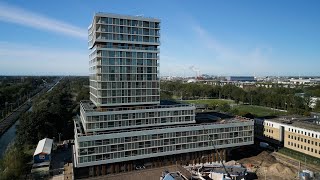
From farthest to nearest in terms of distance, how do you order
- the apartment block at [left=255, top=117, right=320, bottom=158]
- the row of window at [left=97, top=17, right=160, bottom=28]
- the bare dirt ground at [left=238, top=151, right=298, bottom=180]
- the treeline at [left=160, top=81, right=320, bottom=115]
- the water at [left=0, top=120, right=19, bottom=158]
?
the treeline at [left=160, top=81, right=320, bottom=115] → the water at [left=0, top=120, right=19, bottom=158] → the apartment block at [left=255, top=117, right=320, bottom=158] → the row of window at [left=97, top=17, right=160, bottom=28] → the bare dirt ground at [left=238, top=151, right=298, bottom=180]

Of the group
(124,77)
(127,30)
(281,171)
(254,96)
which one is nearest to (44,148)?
(124,77)

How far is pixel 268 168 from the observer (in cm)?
4516

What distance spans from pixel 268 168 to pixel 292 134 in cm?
1555

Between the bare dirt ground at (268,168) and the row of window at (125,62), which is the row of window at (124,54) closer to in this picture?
the row of window at (125,62)

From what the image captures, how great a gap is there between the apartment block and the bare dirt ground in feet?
23.7

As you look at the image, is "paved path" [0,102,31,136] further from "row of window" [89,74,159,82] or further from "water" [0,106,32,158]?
"row of window" [89,74,159,82]

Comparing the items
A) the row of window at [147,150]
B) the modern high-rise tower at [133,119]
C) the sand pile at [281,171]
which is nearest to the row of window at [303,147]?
the sand pile at [281,171]

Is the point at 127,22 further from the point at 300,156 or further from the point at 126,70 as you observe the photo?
the point at 300,156

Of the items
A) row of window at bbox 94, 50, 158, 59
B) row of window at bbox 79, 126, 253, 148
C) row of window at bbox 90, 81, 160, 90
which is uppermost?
row of window at bbox 94, 50, 158, 59

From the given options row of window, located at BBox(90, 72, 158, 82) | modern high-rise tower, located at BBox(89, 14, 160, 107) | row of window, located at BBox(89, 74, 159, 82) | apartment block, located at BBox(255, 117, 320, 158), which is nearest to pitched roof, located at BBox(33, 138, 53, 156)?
modern high-rise tower, located at BBox(89, 14, 160, 107)

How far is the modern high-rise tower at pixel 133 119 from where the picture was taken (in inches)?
1686

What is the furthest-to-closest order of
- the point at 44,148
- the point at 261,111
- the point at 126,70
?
the point at 261,111 → the point at 44,148 → the point at 126,70

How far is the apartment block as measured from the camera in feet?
171

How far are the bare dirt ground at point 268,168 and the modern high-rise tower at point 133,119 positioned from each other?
4629 millimetres
